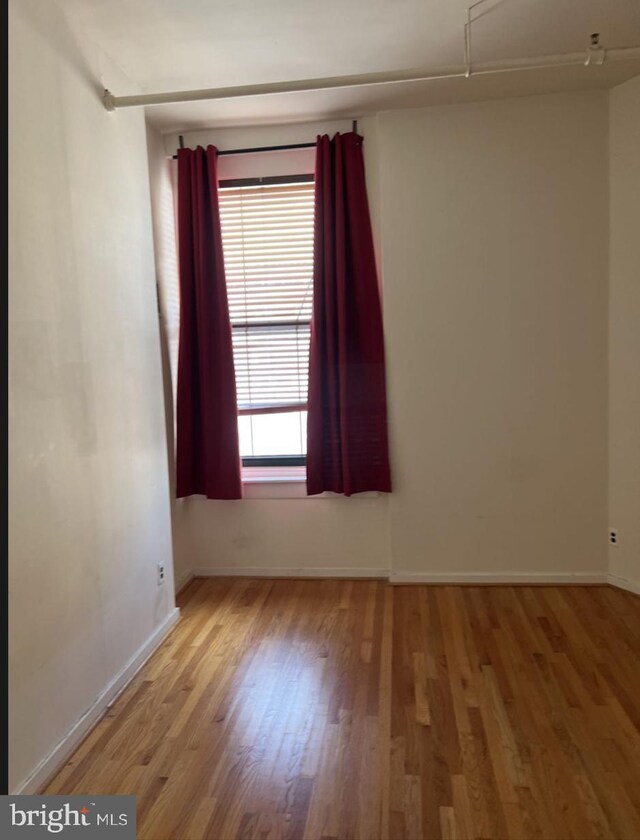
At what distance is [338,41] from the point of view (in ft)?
9.54

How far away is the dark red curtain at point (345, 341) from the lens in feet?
12.4

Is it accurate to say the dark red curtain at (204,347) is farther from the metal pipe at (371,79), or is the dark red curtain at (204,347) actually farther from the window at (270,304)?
the metal pipe at (371,79)

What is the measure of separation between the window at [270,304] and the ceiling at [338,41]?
0.56 m

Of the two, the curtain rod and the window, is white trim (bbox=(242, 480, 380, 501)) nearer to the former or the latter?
the window

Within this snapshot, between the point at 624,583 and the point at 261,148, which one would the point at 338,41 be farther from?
the point at 624,583

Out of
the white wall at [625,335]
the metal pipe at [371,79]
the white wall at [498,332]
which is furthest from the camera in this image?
the white wall at [498,332]

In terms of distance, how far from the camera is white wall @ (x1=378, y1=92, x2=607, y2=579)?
3.66m

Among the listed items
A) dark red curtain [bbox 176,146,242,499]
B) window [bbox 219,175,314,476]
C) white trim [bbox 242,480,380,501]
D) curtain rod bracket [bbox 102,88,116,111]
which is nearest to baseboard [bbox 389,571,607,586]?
white trim [bbox 242,480,380,501]

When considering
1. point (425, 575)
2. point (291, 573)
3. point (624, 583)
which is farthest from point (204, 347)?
point (624, 583)

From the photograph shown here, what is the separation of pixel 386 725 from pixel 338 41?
3.00 metres

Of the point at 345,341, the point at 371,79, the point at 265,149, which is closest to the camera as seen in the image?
the point at 371,79

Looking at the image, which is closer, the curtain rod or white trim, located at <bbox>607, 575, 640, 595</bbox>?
white trim, located at <bbox>607, 575, 640, 595</bbox>

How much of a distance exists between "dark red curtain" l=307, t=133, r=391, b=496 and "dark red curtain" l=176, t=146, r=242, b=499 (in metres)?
0.54

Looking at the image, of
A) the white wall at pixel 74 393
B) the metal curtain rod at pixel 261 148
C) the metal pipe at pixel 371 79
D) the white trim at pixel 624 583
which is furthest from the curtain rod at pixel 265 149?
the white trim at pixel 624 583
